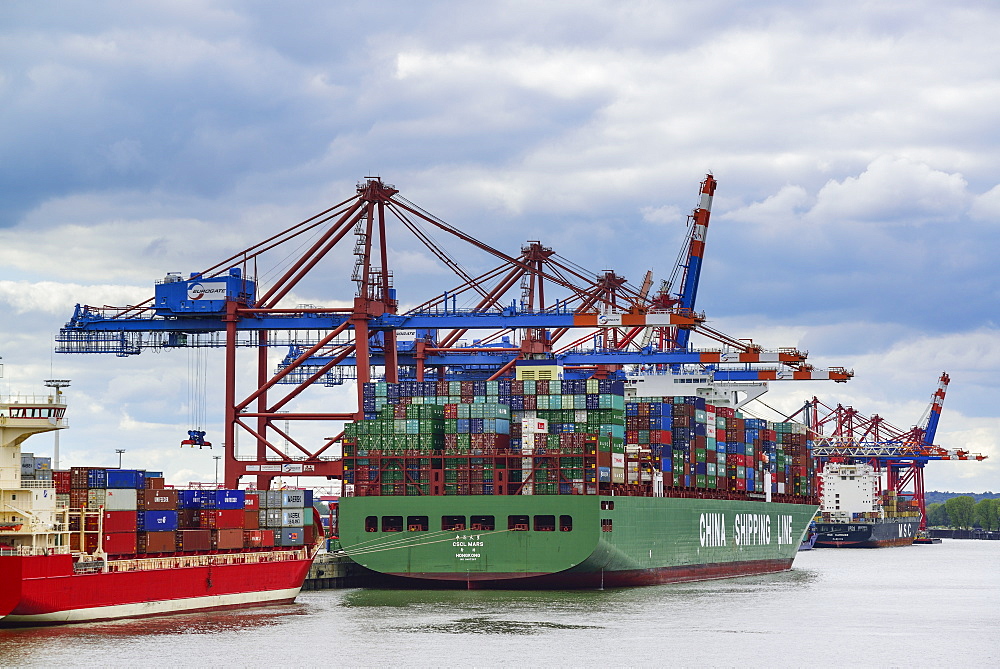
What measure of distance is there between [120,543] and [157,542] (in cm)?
182

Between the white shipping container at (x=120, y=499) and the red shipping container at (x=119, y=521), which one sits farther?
the white shipping container at (x=120, y=499)

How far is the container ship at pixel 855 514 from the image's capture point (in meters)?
149

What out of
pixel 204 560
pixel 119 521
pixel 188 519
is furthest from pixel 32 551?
pixel 188 519

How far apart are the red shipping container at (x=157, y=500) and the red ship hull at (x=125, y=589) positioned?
6.54ft

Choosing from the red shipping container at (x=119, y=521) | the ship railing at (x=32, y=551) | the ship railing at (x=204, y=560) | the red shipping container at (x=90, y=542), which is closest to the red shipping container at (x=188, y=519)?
the ship railing at (x=204, y=560)

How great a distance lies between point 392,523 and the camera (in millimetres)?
57688

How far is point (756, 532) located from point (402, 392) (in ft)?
81.2

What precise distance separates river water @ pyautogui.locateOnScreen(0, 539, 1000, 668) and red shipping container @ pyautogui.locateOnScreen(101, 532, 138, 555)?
210cm

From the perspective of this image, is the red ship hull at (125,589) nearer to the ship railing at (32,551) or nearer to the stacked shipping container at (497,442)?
the ship railing at (32,551)

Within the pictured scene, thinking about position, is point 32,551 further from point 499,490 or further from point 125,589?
point 499,490

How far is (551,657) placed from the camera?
127 ft

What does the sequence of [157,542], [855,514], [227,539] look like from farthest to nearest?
[855,514] < [227,539] < [157,542]

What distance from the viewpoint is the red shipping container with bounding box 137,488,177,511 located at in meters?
46.8

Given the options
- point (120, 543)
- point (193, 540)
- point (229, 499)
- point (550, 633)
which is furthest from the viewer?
point (229, 499)
